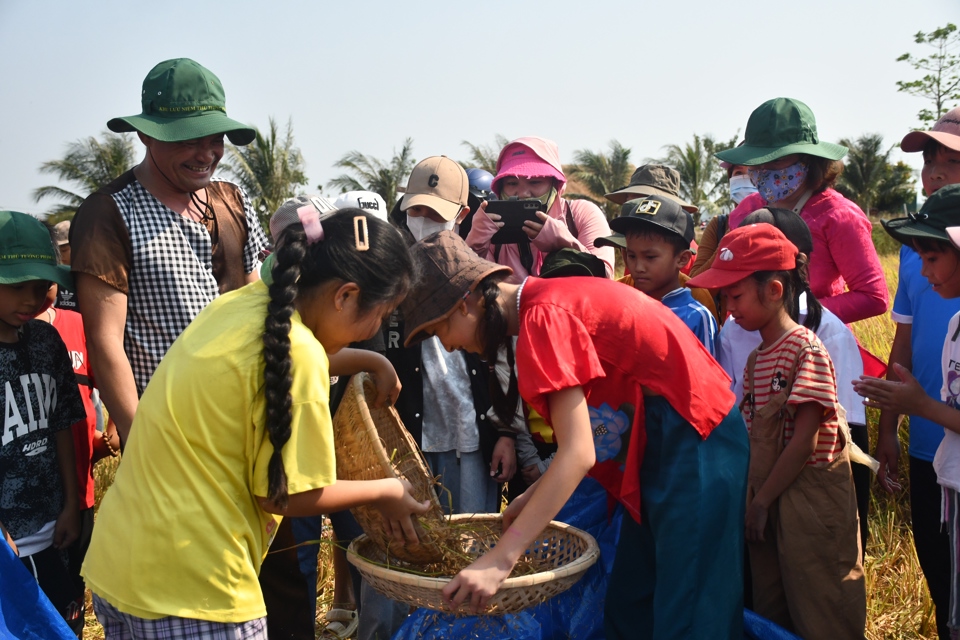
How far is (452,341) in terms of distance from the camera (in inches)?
87.0

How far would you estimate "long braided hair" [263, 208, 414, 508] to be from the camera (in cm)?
170

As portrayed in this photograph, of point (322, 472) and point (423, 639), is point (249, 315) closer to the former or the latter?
point (322, 472)


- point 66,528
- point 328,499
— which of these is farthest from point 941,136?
point 66,528

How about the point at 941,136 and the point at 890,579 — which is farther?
the point at 890,579

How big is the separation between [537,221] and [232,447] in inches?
82.0

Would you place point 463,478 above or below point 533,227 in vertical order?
below

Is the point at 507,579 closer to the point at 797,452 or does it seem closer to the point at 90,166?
the point at 797,452

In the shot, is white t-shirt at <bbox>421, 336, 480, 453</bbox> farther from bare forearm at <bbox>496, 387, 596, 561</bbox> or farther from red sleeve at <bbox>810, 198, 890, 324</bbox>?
red sleeve at <bbox>810, 198, 890, 324</bbox>

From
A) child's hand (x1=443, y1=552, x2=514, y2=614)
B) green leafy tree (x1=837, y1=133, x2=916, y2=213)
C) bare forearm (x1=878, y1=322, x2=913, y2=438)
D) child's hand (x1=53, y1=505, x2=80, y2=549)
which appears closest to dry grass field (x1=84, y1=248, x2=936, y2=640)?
bare forearm (x1=878, y1=322, x2=913, y2=438)

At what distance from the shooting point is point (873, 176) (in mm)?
32500

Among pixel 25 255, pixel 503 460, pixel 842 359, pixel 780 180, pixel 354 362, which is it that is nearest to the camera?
pixel 354 362

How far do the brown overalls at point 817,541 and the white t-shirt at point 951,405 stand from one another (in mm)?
262

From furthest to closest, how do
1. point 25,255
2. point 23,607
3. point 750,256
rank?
point 750,256
point 25,255
point 23,607

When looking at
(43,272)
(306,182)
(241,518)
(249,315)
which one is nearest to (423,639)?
(241,518)
